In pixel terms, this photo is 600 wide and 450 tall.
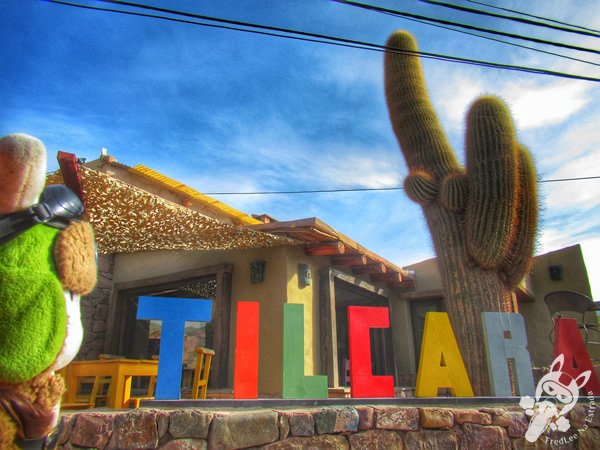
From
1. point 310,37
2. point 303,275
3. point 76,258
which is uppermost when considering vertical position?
point 310,37

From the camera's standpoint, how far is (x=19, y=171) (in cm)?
154

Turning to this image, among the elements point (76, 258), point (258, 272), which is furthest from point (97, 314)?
point (76, 258)

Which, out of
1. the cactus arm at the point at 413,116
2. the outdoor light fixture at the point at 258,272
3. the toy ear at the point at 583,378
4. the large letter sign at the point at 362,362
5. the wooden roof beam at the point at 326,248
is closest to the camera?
the large letter sign at the point at 362,362

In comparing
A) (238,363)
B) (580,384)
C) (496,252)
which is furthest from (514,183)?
(238,363)

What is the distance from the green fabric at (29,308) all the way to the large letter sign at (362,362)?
2.71 m

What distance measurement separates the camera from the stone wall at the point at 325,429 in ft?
9.64

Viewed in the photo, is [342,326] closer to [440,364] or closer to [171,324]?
[440,364]

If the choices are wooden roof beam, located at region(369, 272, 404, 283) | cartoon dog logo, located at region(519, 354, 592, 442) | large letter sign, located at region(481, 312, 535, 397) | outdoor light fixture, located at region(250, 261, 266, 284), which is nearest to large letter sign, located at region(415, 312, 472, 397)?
large letter sign, located at region(481, 312, 535, 397)

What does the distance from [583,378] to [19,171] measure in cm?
453

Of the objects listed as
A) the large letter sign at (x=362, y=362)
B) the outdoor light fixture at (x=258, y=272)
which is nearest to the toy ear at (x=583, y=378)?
the large letter sign at (x=362, y=362)

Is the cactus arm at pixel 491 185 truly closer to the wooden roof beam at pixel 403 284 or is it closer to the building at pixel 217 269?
the building at pixel 217 269

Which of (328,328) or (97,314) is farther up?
(97,314)

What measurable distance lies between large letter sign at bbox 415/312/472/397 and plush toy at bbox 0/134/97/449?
300 cm

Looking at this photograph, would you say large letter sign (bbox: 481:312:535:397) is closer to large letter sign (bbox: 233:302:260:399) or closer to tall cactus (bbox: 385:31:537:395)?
tall cactus (bbox: 385:31:537:395)
